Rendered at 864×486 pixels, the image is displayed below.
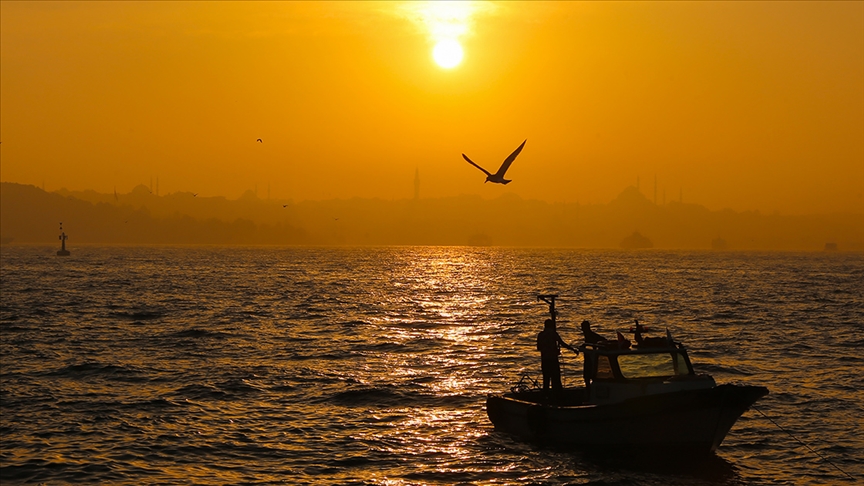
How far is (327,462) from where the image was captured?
22.2 metres

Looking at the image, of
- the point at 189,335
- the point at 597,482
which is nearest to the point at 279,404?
the point at 597,482

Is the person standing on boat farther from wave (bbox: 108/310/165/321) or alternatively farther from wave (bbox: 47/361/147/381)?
wave (bbox: 108/310/165/321)

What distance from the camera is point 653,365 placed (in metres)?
22.6

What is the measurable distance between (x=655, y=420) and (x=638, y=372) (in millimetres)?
1435

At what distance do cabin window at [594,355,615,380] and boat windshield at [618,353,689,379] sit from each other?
0.31m

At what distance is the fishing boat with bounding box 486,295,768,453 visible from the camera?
21.5 meters

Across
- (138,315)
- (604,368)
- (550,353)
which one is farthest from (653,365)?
(138,315)

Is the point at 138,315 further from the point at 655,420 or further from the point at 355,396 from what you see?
the point at 655,420

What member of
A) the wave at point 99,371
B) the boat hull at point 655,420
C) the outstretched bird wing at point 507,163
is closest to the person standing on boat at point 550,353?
the boat hull at point 655,420

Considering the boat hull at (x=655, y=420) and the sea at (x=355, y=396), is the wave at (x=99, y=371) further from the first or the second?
the boat hull at (x=655, y=420)

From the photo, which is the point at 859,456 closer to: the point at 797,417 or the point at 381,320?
the point at 797,417

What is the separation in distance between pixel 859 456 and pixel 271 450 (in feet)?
51.7

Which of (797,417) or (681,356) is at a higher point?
(681,356)

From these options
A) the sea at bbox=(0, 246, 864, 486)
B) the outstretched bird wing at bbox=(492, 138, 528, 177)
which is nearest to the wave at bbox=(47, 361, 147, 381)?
the sea at bbox=(0, 246, 864, 486)
